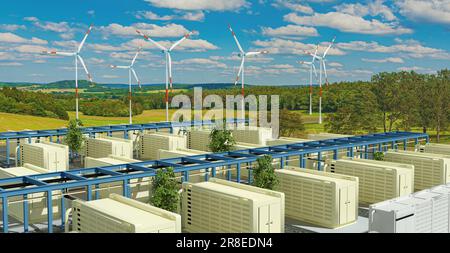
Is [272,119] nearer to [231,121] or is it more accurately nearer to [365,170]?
[231,121]

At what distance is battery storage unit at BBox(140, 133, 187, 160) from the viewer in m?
51.0

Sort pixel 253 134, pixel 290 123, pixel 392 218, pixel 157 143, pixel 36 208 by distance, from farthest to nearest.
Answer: pixel 290 123 < pixel 253 134 < pixel 157 143 < pixel 36 208 < pixel 392 218

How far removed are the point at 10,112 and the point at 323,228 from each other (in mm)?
110289

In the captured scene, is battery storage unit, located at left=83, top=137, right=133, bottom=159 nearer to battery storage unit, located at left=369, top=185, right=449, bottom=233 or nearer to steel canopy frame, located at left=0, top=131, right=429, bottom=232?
steel canopy frame, located at left=0, top=131, right=429, bottom=232

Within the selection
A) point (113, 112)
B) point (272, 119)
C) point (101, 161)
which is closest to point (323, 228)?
point (101, 161)

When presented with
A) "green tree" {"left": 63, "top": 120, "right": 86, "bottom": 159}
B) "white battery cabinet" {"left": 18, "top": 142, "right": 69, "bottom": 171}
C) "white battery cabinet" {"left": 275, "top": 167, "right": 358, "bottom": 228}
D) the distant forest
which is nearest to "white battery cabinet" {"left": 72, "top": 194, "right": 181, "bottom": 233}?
"white battery cabinet" {"left": 275, "top": 167, "right": 358, "bottom": 228}

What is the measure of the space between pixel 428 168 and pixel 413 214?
61.6 feet

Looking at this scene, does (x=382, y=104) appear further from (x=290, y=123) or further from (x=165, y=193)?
(x=165, y=193)

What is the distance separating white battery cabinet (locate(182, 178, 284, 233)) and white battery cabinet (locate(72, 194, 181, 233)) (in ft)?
14.1

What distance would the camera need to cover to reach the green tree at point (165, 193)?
2495cm

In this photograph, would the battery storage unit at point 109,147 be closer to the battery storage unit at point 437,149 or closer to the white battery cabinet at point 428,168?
the white battery cabinet at point 428,168

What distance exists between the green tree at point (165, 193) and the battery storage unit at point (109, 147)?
22861 millimetres

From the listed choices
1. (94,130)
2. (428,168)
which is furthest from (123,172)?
(94,130)

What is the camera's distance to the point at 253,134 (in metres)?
55.4
